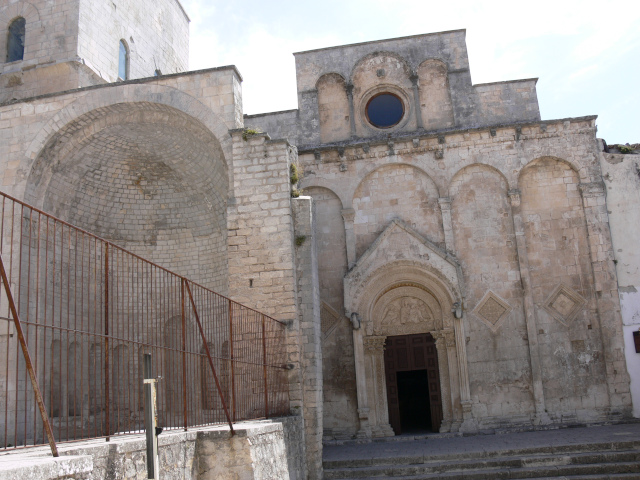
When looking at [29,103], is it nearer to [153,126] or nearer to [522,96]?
[153,126]

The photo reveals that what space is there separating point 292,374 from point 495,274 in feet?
19.5

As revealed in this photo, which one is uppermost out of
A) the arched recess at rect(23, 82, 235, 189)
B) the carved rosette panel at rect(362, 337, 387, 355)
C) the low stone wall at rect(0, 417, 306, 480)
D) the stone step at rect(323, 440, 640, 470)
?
the arched recess at rect(23, 82, 235, 189)

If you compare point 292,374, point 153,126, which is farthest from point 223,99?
point 292,374

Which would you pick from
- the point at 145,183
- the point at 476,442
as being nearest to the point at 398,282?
the point at 476,442

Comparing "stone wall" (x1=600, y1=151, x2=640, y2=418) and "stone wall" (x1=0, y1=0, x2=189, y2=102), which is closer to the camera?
"stone wall" (x1=600, y1=151, x2=640, y2=418)

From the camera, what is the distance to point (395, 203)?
1501 centimetres

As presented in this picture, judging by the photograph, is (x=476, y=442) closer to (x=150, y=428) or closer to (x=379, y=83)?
(x=150, y=428)

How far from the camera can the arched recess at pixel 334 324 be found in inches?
550

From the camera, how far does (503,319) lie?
46.1 ft

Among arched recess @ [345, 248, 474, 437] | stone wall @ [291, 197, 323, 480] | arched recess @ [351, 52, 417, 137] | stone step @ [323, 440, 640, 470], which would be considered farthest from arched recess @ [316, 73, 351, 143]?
stone step @ [323, 440, 640, 470]

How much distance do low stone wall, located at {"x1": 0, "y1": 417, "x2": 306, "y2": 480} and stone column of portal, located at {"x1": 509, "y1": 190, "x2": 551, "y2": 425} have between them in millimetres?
6094

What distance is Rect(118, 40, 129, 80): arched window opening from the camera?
16.7m

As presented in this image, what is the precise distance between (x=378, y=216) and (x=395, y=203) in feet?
1.71

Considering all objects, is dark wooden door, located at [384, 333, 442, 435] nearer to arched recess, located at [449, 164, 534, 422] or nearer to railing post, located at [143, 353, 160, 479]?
arched recess, located at [449, 164, 534, 422]
